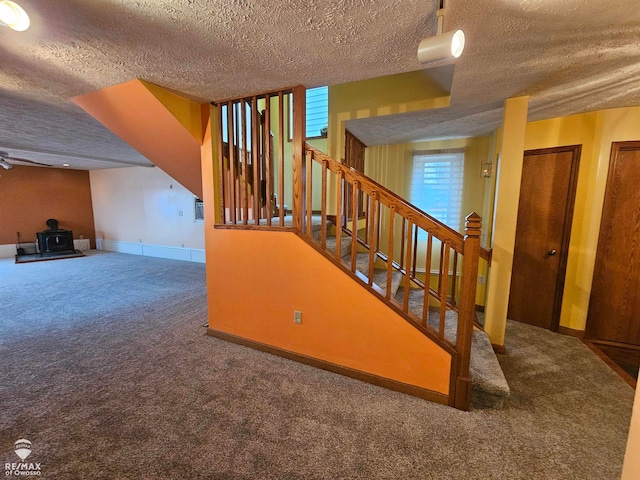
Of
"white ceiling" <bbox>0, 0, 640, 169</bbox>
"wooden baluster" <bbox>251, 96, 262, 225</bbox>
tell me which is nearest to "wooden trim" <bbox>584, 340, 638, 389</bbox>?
"white ceiling" <bbox>0, 0, 640, 169</bbox>

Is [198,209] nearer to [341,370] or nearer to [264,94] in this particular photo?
[264,94]

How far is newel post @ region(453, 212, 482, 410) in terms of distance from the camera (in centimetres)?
167

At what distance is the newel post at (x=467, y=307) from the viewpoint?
1.67 meters

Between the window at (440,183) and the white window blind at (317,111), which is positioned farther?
the white window blind at (317,111)

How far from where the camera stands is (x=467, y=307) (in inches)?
67.6

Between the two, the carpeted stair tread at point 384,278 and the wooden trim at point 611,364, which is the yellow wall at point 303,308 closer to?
the carpeted stair tread at point 384,278

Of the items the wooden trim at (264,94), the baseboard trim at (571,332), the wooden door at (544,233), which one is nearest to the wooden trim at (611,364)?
the baseboard trim at (571,332)

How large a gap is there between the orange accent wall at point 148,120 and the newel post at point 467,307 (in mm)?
2475

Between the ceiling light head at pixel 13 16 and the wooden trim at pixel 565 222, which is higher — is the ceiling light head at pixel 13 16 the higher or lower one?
the higher one

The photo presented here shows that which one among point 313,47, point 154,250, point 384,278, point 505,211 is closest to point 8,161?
point 154,250

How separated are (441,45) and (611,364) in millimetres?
3079

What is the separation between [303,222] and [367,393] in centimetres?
140

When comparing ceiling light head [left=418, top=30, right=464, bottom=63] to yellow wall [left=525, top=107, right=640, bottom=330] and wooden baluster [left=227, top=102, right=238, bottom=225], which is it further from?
yellow wall [left=525, top=107, right=640, bottom=330]

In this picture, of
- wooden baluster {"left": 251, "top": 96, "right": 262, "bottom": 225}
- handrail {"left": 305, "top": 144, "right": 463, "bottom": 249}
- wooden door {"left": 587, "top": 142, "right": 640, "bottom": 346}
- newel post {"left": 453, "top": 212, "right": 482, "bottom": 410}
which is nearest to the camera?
newel post {"left": 453, "top": 212, "right": 482, "bottom": 410}
